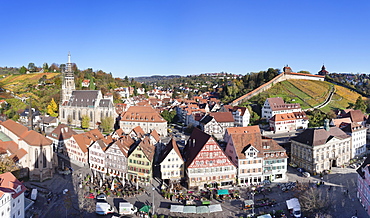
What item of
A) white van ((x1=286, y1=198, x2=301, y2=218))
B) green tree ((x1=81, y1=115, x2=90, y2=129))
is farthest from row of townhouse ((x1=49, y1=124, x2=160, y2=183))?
green tree ((x1=81, y1=115, x2=90, y2=129))

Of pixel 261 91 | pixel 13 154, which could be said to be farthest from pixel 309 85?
pixel 13 154

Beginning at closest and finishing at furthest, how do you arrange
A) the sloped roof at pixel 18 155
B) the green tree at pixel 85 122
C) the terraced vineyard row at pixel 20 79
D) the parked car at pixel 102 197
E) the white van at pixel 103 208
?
1. the white van at pixel 103 208
2. the parked car at pixel 102 197
3. the sloped roof at pixel 18 155
4. the green tree at pixel 85 122
5. the terraced vineyard row at pixel 20 79

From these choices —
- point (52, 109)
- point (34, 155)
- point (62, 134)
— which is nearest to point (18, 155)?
point (34, 155)

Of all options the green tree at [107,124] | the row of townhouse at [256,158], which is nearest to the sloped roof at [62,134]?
the green tree at [107,124]

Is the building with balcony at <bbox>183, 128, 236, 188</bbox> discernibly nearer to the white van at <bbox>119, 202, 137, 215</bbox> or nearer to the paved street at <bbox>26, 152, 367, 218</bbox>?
the paved street at <bbox>26, 152, 367, 218</bbox>

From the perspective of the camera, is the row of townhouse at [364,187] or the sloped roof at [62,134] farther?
the sloped roof at [62,134]

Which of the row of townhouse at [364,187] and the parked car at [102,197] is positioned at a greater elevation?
the row of townhouse at [364,187]

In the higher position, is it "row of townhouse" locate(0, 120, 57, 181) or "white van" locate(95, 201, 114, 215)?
"row of townhouse" locate(0, 120, 57, 181)

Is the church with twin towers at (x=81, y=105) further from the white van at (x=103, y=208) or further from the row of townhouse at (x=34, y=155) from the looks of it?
the white van at (x=103, y=208)
